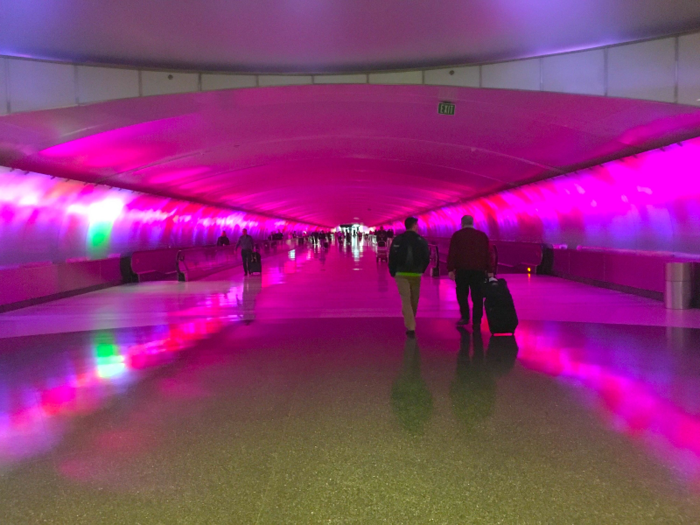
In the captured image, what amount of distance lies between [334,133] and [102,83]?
304 inches

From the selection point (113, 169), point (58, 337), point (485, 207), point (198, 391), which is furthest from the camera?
point (485, 207)

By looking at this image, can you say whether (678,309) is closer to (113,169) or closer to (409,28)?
(409,28)

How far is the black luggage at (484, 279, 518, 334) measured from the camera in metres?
8.35

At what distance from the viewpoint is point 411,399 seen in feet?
17.7

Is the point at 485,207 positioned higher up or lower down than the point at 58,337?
higher up

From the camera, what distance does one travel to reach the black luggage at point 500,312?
8352 mm

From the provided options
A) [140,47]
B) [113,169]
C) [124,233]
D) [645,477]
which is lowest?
[645,477]

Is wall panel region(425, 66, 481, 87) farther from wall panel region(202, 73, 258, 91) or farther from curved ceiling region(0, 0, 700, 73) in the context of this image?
wall panel region(202, 73, 258, 91)

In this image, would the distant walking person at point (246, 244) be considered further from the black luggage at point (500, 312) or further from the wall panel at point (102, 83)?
the black luggage at point (500, 312)

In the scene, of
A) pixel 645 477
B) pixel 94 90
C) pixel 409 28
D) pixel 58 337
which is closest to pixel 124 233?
pixel 94 90

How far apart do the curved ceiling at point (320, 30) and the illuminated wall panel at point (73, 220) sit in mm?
5490

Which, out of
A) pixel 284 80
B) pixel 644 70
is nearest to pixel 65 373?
pixel 284 80

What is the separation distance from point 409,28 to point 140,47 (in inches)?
159

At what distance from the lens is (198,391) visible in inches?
226
